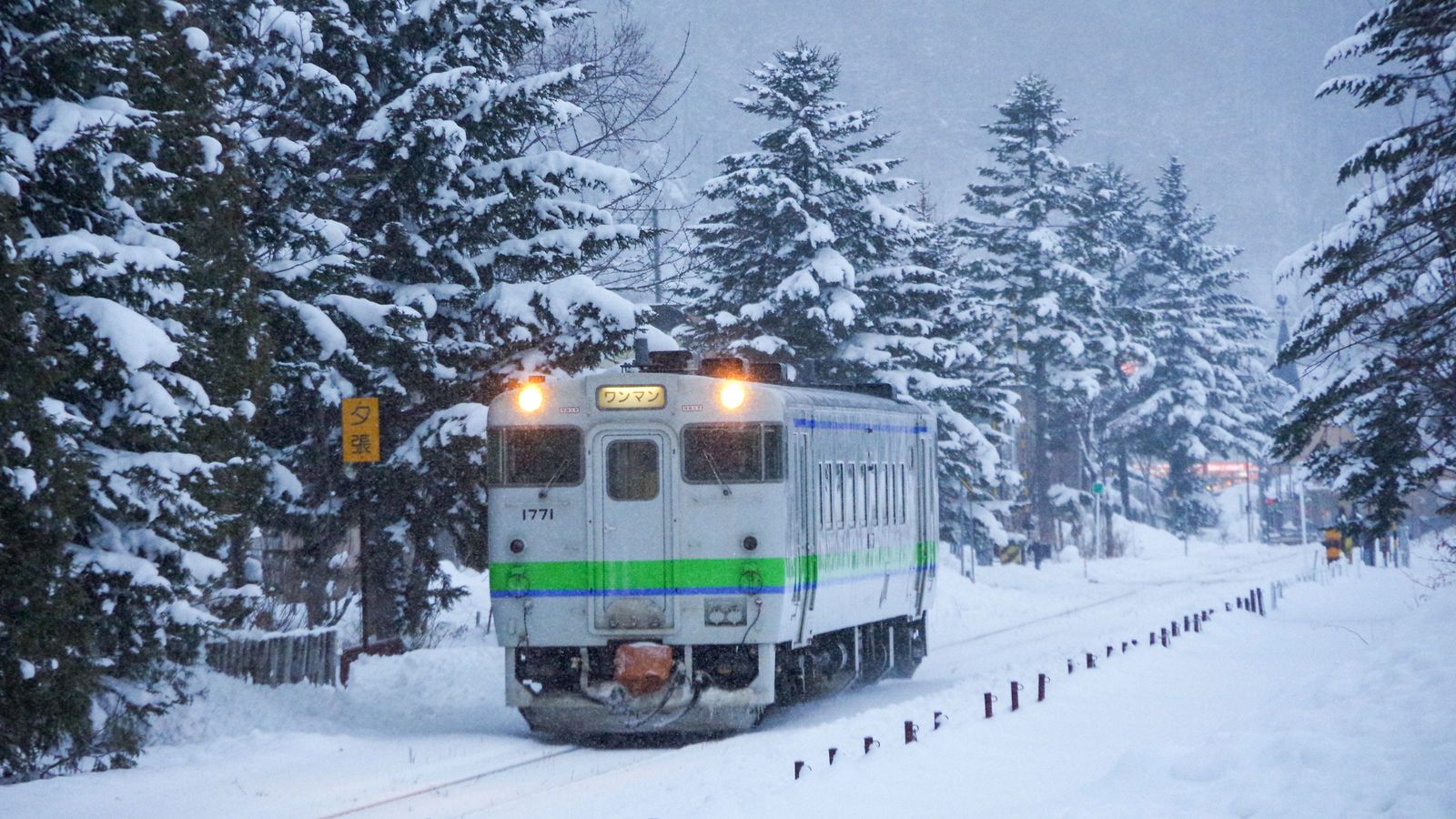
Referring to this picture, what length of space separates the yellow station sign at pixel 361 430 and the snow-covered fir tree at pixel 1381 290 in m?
11.1

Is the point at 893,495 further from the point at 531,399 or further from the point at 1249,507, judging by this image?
the point at 1249,507

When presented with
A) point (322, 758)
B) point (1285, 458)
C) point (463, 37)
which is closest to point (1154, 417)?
point (1285, 458)

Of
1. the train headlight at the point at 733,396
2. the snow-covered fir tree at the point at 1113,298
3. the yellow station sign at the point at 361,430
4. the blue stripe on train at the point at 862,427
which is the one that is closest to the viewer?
the train headlight at the point at 733,396

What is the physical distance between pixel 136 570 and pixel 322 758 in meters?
2.45

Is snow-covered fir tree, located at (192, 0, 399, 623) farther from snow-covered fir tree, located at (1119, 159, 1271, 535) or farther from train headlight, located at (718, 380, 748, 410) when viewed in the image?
snow-covered fir tree, located at (1119, 159, 1271, 535)

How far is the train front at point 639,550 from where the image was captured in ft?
48.1

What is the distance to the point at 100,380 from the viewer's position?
12367 millimetres

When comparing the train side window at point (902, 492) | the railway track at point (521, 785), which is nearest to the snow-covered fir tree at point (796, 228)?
the train side window at point (902, 492)

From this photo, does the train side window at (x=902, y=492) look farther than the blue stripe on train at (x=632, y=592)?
Yes

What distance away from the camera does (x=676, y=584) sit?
48.2 ft

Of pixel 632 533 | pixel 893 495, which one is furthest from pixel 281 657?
pixel 893 495

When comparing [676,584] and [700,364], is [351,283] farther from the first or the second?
[676,584]

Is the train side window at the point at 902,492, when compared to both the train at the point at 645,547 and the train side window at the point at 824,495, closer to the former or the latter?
the train side window at the point at 824,495

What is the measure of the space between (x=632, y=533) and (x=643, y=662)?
1153 mm
